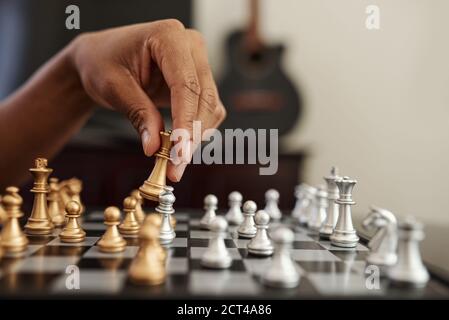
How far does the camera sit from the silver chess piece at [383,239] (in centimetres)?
93

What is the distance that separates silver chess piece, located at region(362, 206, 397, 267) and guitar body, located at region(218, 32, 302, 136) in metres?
1.59

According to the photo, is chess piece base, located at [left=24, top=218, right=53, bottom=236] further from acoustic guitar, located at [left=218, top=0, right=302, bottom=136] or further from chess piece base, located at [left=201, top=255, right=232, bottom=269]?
acoustic guitar, located at [left=218, top=0, right=302, bottom=136]

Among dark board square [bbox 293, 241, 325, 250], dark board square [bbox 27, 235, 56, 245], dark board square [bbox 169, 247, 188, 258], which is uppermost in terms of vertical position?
dark board square [bbox 27, 235, 56, 245]

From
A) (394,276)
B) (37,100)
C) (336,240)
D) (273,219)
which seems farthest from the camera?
(37,100)

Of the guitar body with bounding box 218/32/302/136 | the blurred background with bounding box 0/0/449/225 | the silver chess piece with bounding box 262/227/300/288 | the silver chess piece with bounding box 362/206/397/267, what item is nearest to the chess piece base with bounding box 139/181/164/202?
the silver chess piece with bounding box 262/227/300/288

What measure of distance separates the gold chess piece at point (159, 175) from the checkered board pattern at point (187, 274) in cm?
14

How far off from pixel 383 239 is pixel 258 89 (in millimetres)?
1681

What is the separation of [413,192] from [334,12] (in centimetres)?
121

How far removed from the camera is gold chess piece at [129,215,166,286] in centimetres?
77

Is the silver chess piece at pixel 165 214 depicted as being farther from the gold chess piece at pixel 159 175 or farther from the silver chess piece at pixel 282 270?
the silver chess piece at pixel 282 270

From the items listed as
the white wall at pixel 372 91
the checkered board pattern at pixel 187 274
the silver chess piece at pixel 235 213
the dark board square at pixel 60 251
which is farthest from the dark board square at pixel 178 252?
the white wall at pixel 372 91
